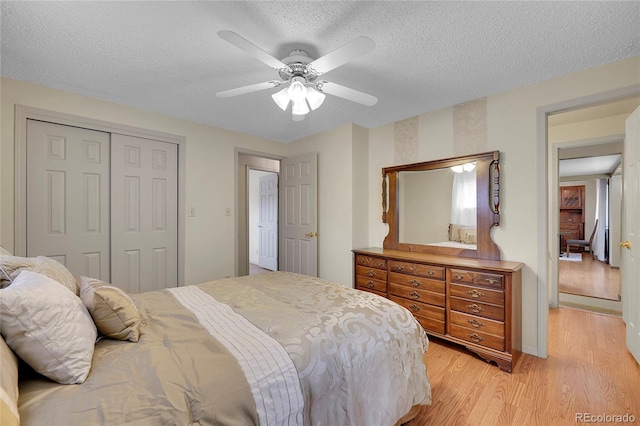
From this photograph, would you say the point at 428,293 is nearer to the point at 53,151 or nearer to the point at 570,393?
the point at 570,393

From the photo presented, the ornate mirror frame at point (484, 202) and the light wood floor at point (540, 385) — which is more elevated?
the ornate mirror frame at point (484, 202)

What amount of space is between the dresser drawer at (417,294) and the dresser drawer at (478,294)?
0.14 m

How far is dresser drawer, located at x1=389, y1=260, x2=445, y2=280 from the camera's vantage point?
2.47 m

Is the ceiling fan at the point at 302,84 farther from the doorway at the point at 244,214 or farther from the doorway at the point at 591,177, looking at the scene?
the doorway at the point at 244,214

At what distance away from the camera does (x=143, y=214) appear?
9.61 ft

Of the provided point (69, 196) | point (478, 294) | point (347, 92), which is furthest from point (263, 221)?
point (478, 294)

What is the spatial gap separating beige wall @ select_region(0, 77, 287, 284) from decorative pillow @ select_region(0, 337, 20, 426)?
2.48 m

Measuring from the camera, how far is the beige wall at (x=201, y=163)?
2.50 metres

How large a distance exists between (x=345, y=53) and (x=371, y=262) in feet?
7.10

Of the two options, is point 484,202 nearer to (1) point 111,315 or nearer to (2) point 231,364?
(2) point 231,364

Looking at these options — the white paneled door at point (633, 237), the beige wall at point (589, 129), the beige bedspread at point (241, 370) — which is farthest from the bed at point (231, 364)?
the beige wall at point (589, 129)

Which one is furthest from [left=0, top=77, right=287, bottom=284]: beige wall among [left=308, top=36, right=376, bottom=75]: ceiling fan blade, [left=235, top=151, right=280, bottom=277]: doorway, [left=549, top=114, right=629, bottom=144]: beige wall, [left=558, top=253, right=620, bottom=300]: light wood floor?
[left=558, top=253, right=620, bottom=300]: light wood floor

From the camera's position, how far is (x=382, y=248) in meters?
3.39

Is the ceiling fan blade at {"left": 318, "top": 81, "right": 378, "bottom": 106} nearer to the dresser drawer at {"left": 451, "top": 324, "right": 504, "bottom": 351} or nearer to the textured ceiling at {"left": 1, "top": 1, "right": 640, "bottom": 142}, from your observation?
the textured ceiling at {"left": 1, "top": 1, "right": 640, "bottom": 142}
